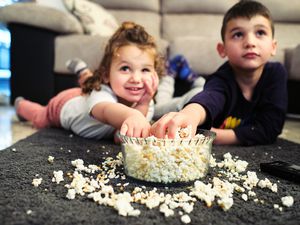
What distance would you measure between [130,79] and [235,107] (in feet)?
1.23

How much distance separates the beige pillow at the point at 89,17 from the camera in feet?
6.94

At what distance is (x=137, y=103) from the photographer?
1.28 metres

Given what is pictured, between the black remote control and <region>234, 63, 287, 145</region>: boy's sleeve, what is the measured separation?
1.18 ft

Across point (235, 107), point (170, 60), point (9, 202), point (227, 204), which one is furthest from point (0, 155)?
point (170, 60)

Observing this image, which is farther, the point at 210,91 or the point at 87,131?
the point at 87,131

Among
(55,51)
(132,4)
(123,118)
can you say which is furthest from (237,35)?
(132,4)

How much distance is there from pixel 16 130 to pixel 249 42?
967mm

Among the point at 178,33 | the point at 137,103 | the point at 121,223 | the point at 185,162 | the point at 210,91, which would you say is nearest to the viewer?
the point at 121,223

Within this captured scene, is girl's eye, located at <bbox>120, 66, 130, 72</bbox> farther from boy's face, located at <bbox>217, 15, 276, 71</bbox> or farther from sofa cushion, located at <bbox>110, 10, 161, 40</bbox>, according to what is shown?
sofa cushion, located at <bbox>110, 10, 161, 40</bbox>

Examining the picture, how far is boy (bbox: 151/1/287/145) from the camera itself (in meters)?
1.23

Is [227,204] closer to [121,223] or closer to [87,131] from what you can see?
[121,223]

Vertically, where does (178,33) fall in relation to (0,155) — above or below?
above

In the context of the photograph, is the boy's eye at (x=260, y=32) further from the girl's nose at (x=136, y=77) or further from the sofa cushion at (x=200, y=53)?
the sofa cushion at (x=200, y=53)

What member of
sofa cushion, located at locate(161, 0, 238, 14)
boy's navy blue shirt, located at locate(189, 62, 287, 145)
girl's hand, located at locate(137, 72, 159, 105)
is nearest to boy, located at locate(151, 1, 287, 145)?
boy's navy blue shirt, located at locate(189, 62, 287, 145)
